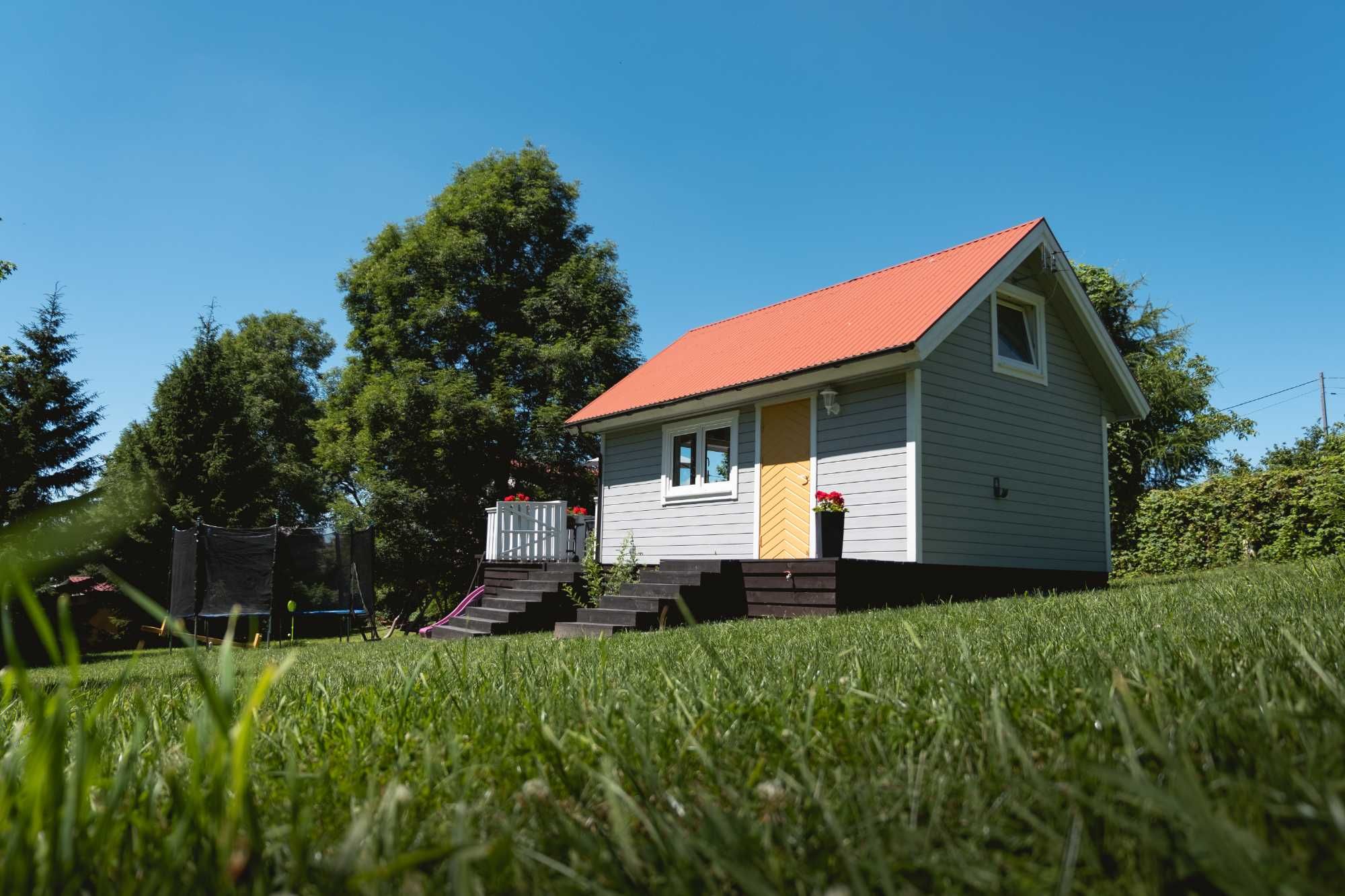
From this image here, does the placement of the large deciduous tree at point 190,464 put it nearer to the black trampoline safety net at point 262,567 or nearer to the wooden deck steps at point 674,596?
the black trampoline safety net at point 262,567

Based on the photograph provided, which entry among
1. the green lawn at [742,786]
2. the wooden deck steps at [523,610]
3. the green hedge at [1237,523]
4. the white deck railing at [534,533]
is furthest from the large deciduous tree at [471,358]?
the green lawn at [742,786]

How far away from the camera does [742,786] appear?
107cm

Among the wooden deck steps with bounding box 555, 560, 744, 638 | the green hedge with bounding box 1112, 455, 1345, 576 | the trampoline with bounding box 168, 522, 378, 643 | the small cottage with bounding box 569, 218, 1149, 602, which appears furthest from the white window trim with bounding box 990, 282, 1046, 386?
the trampoline with bounding box 168, 522, 378, 643

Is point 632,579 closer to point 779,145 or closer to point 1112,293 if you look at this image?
point 779,145

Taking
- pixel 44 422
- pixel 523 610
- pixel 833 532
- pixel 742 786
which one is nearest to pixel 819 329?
pixel 833 532

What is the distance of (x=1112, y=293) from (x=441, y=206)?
22.3 metres

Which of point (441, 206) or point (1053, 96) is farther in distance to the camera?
point (441, 206)

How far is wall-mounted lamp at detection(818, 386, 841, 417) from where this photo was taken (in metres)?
11.7

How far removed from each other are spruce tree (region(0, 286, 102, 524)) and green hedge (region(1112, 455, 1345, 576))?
1116 inches

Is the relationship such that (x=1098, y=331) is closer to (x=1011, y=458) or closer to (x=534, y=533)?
(x=1011, y=458)

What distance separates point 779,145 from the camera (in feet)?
55.3

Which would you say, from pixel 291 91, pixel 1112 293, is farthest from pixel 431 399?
pixel 1112 293

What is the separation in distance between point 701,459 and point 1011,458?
4.89 meters

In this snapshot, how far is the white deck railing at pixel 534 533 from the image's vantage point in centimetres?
1599
